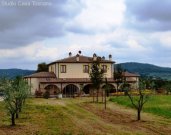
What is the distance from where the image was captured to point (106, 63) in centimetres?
9150

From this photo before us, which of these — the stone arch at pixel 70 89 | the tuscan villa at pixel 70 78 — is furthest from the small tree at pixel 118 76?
the stone arch at pixel 70 89

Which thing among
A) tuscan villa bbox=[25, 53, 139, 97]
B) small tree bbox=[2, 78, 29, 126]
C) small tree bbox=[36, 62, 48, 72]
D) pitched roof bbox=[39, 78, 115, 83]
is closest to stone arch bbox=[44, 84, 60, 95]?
tuscan villa bbox=[25, 53, 139, 97]

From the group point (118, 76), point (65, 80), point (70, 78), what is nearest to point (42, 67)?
point (70, 78)

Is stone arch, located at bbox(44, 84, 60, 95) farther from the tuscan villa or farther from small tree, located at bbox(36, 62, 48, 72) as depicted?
small tree, located at bbox(36, 62, 48, 72)

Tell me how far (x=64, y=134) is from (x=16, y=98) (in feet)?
30.2

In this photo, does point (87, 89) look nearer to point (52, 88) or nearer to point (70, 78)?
point (70, 78)

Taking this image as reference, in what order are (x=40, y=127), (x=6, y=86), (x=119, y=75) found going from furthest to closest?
Result: (x=119, y=75) < (x=6, y=86) < (x=40, y=127)

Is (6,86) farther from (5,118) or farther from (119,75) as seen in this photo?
(119,75)

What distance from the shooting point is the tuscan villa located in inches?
3388

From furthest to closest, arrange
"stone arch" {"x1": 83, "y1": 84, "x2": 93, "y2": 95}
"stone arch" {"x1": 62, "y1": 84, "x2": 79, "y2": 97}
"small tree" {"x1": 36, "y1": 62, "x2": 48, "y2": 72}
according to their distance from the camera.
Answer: "small tree" {"x1": 36, "y1": 62, "x2": 48, "y2": 72}
"stone arch" {"x1": 83, "y1": 84, "x2": 93, "y2": 95}
"stone arch" {"x1": 62, "y1": 84, "x2": 79, "y2": 97}

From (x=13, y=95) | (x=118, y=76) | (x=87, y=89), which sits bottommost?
(x=13, y=95)

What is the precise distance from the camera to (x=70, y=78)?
89.1 metres

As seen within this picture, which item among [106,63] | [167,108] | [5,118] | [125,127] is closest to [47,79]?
[106,63]

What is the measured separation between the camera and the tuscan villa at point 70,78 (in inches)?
3388
